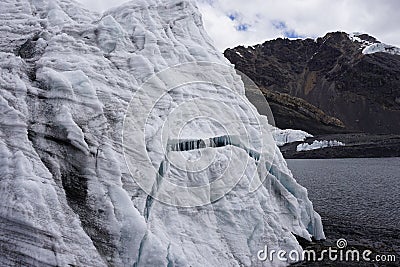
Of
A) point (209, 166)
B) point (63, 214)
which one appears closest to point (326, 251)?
point (209, 166)

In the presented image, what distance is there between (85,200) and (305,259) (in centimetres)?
683

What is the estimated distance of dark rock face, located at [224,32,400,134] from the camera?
14438 cm

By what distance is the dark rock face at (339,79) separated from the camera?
144375 mm

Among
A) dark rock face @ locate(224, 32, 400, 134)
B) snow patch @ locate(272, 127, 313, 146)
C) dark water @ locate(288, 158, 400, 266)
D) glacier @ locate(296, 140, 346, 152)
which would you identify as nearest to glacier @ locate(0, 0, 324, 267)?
dark water @ locate(288, 158, 400, 266)

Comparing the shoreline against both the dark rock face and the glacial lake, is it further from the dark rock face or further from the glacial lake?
the glacial lake

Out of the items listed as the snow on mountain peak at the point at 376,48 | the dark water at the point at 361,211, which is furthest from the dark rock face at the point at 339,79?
the dark water at the point at 361,211

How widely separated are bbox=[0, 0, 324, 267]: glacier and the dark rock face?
11033cm

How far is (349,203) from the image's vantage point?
22.1 meters

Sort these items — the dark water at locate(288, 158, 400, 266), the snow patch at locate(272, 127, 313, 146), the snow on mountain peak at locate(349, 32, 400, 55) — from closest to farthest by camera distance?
the dark water at locate(288, 158, 400, 266) → the snow patch at locate(272, 127, 313, 146) → the snow on mountain peak at locate(349, 32, 400, 55)

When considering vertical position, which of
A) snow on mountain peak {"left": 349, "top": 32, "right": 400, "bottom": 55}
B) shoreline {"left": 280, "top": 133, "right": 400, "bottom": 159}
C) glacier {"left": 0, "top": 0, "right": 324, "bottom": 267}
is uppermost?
snow on mountain peak {"left": 349, "top": 32, "right": 400, "bottom": 55}

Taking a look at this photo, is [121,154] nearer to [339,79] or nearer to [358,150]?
[358,150]

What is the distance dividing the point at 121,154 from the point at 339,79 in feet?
561

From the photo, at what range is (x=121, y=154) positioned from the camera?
312 inches

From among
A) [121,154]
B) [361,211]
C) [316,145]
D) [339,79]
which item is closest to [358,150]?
[316,145]
